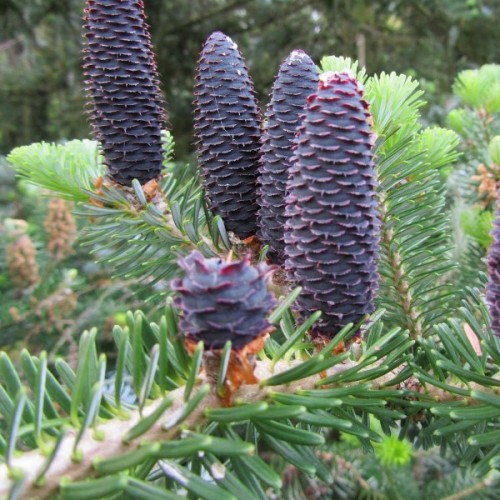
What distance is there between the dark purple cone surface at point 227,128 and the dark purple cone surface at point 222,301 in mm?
282

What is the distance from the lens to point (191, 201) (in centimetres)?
89

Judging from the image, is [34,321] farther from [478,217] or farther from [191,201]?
[478,217]

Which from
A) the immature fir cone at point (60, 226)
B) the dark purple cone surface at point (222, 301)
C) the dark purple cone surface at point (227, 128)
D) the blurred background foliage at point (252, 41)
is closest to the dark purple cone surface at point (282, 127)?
the dark purple cone surface at point (227, 128)

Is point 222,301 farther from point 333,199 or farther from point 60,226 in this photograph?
point 60,226

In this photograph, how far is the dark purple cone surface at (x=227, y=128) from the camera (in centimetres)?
71

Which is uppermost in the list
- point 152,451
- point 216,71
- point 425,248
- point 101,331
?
point 216,71

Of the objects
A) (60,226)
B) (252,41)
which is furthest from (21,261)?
(252,41)

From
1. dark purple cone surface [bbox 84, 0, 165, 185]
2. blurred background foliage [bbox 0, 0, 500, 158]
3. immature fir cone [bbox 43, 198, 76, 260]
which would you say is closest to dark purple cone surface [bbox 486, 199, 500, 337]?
dark purple cone surface [bbox 84, 0, 165, 185]

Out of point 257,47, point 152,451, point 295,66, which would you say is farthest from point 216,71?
point 257,47

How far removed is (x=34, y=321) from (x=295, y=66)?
1.30 m

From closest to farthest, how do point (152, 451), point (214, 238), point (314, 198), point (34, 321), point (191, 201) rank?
point (152, 451) → point (314, 198) → point (214, 238) → point (191, 201) → point (34, 321)

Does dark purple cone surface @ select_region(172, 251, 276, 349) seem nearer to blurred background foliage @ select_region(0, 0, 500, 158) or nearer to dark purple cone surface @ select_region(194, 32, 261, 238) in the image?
dark purple cone surface @ select_region(194, 32, 261, 238)

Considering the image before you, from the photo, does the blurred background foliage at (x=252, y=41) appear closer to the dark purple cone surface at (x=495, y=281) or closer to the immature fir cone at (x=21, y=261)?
the immature fir cone at (x=21, y=261)

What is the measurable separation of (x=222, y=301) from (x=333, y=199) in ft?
0.52
